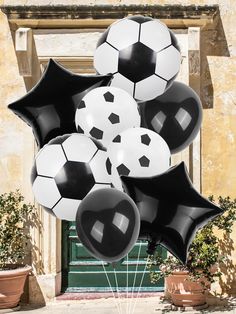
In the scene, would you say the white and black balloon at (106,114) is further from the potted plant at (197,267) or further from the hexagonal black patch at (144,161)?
the potted plant at (197,267)

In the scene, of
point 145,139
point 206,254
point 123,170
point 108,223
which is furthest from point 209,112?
point 108,223

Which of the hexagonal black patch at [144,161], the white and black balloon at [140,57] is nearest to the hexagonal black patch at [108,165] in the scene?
the hexagonal black patch at [144,161]

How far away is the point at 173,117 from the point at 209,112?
167 inches

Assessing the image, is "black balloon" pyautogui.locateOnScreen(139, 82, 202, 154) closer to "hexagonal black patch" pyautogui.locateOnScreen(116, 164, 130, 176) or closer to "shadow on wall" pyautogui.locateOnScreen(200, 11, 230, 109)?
"hexagonal black patch" pyautogui.locateOnScreen(116, 164, 130, 176)

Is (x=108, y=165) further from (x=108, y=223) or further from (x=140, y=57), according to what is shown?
(x=140, y=57)

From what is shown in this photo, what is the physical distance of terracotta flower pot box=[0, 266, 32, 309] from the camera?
25.2 feet

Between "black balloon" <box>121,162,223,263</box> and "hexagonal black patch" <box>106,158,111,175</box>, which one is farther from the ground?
"hexagonal black patch" <box>106,158,111,175</box>

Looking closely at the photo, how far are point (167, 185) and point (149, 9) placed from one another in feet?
16.1

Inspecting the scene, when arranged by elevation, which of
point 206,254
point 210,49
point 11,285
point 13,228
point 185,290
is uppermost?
point 210,49

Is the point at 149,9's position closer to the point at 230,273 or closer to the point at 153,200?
the point at 230,273

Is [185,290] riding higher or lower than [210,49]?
lower

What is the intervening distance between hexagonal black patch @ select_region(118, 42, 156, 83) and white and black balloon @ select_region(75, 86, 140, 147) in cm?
22

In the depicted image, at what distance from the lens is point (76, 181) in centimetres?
388

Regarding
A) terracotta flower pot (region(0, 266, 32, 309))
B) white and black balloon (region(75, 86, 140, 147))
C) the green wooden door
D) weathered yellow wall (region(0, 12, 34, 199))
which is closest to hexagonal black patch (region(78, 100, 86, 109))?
white and black balloon (region(75, 86, 140, 147))
